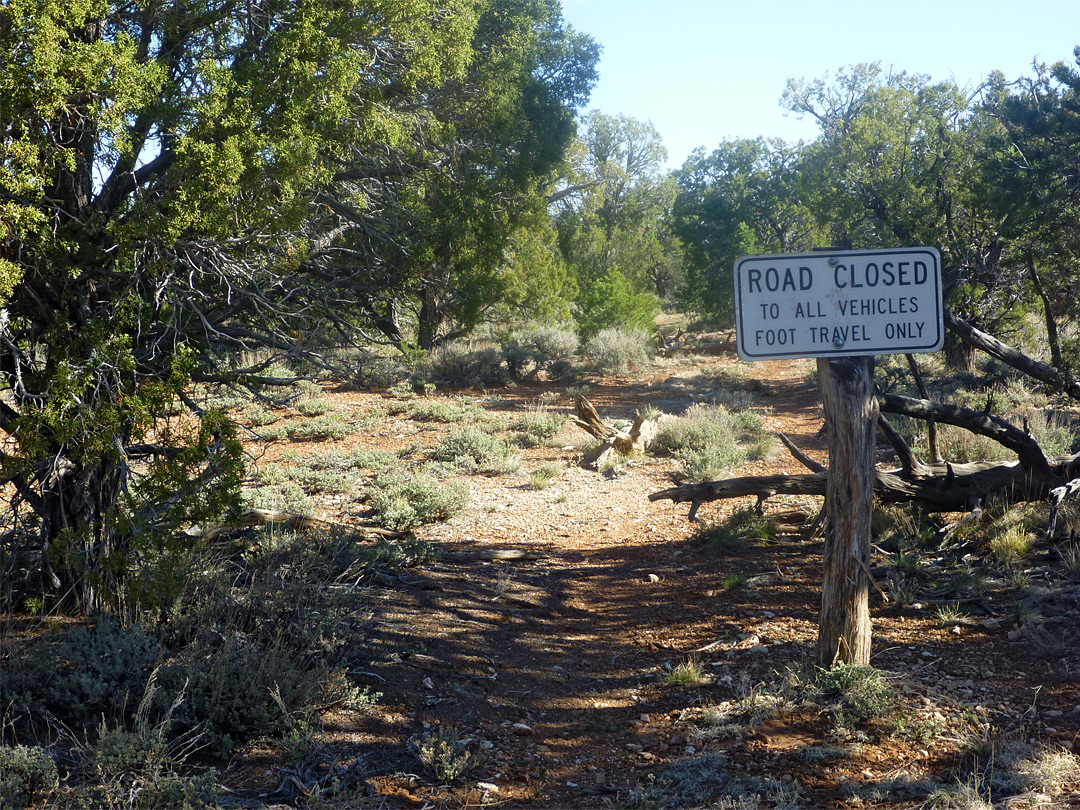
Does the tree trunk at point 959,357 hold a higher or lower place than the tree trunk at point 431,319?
lower

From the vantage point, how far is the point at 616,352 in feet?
80.0

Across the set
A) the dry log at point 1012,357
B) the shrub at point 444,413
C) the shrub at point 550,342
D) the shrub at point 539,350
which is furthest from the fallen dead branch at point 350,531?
the shrub at point 550,342

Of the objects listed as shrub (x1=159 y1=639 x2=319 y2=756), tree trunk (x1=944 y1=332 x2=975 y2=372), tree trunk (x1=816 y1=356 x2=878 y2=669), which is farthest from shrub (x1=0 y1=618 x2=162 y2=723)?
tree trunk (x1=944 y1=332 x2=975 y2=372)

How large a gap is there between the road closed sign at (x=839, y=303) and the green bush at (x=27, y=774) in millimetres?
3468

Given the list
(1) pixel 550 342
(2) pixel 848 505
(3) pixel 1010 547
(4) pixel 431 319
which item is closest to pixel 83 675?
(2) pixel 848 505

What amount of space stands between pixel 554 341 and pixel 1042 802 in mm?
21534

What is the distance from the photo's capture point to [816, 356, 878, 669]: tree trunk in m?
4.27

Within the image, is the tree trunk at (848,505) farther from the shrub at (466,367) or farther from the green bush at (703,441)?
the shrub at (466,367)

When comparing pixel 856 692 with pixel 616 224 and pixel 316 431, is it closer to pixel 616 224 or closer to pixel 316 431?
pixel 316 431

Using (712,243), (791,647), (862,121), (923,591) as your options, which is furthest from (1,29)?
(712,243)

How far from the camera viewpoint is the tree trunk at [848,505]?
4266 mm

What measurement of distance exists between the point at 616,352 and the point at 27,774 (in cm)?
2184

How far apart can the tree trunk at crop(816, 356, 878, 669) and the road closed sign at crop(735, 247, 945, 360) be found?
265 mm

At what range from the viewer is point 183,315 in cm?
613
